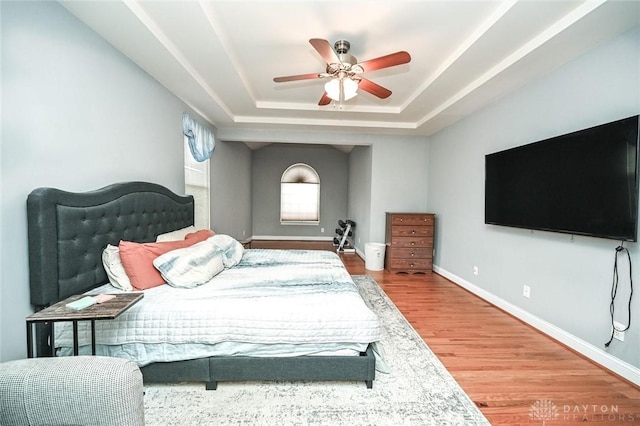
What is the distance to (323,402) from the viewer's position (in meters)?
1.72

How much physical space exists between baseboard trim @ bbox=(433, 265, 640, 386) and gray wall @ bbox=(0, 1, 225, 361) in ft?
12.9

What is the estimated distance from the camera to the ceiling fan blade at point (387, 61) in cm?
212

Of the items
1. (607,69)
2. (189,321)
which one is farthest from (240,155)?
(607,69)

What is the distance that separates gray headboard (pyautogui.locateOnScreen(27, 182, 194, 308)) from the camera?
162cm

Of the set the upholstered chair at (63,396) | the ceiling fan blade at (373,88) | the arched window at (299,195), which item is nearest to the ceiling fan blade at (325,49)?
the ceiling fan blade at (373,88)

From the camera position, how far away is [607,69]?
2133 mm

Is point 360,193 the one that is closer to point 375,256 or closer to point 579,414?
point 375,256

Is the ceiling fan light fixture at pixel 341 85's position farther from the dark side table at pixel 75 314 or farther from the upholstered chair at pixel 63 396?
the upholstered chair at pixel 63 396

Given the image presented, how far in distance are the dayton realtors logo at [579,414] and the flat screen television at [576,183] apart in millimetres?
1081

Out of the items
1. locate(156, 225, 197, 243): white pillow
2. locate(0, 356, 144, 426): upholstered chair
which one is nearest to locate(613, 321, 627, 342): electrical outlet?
locate(0, 356, 144, 426): upholstered chair

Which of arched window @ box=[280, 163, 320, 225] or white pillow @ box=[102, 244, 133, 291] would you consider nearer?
white pillow @ box=[102, 244, 133, 291]

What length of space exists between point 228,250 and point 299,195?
18.1 feet

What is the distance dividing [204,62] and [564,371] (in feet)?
13.1

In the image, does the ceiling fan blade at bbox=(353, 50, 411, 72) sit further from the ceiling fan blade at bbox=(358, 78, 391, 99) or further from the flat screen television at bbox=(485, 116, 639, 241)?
the flat screen television at bbox=(485, 116, 639, 241)
